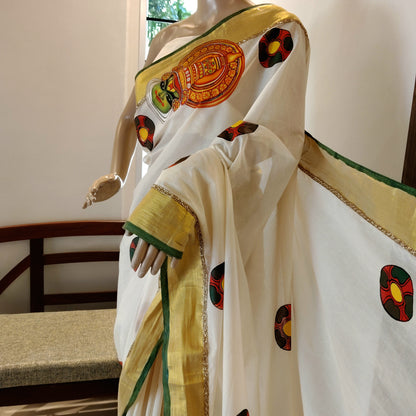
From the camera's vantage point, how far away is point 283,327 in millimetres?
755

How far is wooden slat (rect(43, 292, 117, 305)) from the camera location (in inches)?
71.4

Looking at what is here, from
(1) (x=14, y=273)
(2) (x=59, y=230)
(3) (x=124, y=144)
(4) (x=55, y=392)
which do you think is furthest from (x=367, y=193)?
(1) (x=14, y=273)

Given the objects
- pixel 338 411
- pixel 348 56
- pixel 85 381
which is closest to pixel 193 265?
pixel 338 411

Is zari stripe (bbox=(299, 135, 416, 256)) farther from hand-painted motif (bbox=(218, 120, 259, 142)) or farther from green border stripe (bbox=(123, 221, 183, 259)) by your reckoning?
green border stripe (bbox=(123, 221, 183, 259))

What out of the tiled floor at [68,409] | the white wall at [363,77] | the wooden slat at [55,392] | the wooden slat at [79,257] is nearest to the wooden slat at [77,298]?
the wooden slat at [79,257]

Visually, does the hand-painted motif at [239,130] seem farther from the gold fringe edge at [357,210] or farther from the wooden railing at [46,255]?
the wooden railing at [46,255]

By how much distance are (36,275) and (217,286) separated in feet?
4.41

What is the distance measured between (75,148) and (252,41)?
119 cm

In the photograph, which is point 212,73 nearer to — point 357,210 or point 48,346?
point 357,210

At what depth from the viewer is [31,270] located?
5.83ft

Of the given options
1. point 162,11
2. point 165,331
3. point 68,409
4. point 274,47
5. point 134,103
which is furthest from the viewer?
point 162,11

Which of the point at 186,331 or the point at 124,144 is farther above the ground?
the point at 124,144

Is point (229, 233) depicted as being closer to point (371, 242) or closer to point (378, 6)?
point (371, 242)

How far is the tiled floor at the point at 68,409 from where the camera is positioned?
5.23 ft
